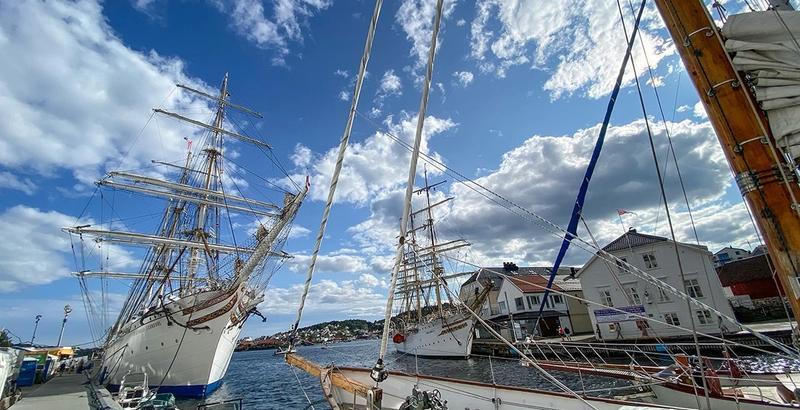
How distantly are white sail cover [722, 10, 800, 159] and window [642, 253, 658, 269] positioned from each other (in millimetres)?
31371

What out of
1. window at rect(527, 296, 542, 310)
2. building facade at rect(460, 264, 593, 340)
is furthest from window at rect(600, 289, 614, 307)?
window at rect(527, 296, 542, 310)

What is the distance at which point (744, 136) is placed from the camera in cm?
309

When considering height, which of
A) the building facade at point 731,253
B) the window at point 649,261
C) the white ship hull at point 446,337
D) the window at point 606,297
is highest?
the building facade at point 731,253

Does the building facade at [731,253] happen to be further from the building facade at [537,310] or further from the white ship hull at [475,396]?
the white ship hull at [475,396]

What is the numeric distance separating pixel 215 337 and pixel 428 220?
37293 millimetres

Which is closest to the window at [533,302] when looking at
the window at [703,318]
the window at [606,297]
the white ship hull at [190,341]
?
the window at [606,297]

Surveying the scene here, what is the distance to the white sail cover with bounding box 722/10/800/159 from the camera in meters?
3.09

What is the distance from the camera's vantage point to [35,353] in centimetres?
2873

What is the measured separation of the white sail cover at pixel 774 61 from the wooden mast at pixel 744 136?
3.4 inches

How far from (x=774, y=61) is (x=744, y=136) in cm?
88

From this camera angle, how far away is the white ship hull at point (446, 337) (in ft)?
122

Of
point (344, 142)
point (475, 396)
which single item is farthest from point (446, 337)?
point (344, 142)

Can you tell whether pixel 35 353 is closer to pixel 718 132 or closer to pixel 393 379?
pixel 393 379

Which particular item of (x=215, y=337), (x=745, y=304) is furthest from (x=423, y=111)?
(x=745, y=304)
